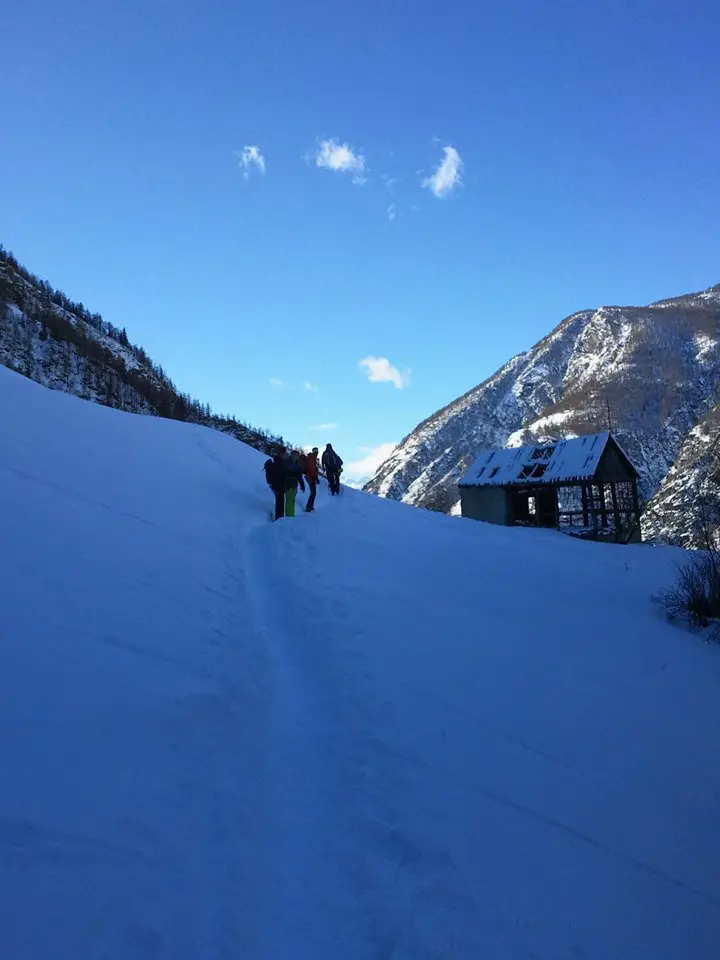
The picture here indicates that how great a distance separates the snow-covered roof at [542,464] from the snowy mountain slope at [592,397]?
221 feet

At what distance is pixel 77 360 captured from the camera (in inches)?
2047

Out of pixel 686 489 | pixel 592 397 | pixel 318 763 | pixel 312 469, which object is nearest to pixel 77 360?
pixel 312 469

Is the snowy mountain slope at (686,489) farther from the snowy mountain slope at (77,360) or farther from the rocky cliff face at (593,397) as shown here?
the snowy mountain slope at (77,360)

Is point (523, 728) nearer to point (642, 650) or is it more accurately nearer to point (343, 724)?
point (343, 724)

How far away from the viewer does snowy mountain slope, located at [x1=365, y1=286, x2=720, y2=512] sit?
382 ft

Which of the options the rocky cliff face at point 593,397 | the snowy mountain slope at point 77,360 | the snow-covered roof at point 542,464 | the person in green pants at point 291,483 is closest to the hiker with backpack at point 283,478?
the person in green pants at point 291,483

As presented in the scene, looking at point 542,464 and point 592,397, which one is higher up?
point 592,397

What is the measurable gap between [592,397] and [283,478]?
136m

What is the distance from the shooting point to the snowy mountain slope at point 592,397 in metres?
117

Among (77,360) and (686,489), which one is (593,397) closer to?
(686,489)

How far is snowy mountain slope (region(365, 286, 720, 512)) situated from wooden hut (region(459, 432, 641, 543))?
68.0 metres

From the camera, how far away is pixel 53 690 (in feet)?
13.1

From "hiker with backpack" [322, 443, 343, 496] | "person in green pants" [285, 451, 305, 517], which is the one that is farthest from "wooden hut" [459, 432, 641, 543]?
"person in green pants" [285, 451, 305, 517]

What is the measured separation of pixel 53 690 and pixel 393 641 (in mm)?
4078
